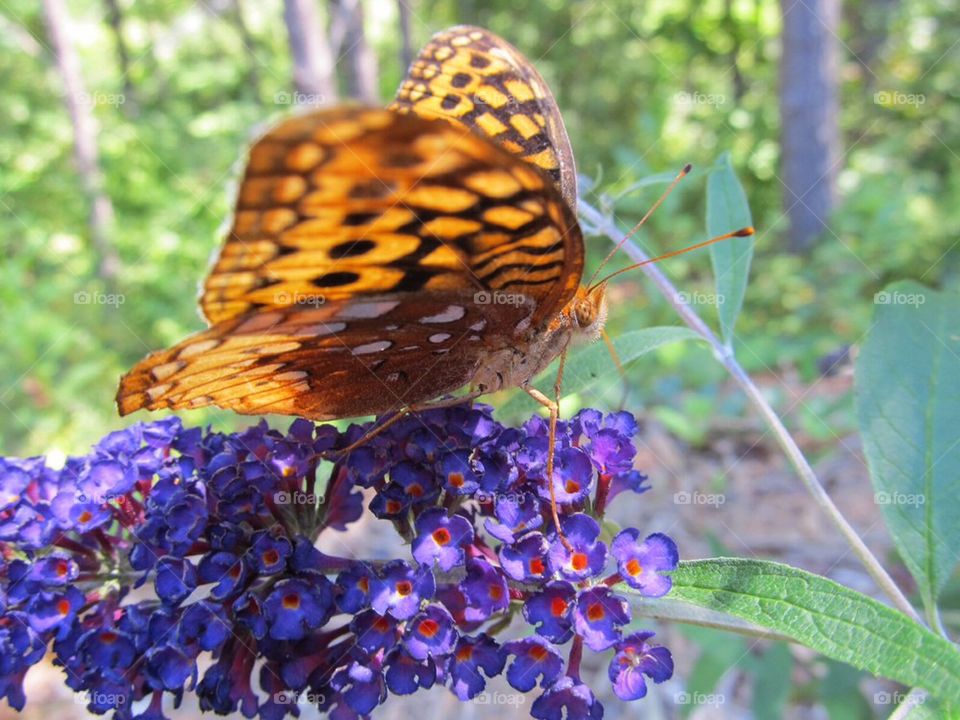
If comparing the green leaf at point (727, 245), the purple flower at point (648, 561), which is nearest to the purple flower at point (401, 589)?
the purple flower at point (648, 561)

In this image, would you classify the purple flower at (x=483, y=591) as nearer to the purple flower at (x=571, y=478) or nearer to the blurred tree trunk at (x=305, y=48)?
the purple flower at (x=571, y=478)

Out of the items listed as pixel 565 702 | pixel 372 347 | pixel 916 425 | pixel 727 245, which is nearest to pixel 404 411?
pixel 372 347

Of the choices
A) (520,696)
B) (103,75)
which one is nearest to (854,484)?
(520,696)

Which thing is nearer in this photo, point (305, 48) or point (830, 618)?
point (830, 618)

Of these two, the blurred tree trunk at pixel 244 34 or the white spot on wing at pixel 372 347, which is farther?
the blurred tree trunk at pixel 244 34

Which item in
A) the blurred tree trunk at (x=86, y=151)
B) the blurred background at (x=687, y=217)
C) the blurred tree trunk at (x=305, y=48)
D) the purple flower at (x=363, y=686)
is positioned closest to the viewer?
the purple flower at (x=363, y=686)

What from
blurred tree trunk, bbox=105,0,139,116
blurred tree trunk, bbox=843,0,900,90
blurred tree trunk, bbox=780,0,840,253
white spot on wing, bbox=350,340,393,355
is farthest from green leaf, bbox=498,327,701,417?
blurred tree trunk, bbox=105,0,139,116

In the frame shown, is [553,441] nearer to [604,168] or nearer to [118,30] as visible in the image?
[604,168]
